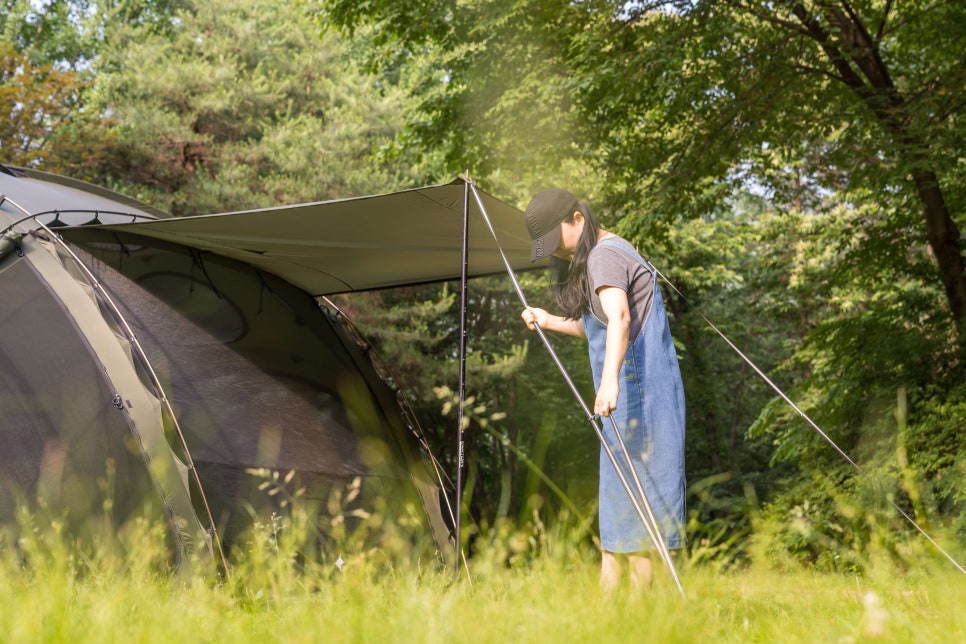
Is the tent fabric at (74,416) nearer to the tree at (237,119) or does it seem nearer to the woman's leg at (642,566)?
the woman's leg at (642,566)

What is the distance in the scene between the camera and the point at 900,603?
236 centimetres

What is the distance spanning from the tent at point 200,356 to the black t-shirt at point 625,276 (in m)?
1.09

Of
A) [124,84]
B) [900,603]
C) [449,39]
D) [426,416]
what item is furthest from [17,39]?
[900,603]

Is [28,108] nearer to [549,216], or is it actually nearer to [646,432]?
[549,216]

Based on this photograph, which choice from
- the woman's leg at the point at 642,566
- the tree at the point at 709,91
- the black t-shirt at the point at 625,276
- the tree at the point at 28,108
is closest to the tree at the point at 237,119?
the tree at the point at 28,108

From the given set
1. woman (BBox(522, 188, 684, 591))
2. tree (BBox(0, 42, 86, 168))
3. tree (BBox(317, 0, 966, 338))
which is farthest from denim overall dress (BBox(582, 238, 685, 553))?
tree (BBox(0, 42, 86, 168))

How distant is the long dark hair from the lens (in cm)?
282

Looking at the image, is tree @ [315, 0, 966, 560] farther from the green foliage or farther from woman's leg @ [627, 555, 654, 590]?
woman's leg @ [627, 555, 654, 590]

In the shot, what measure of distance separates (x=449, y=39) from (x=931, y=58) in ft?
11.9

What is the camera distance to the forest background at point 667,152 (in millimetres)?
6035

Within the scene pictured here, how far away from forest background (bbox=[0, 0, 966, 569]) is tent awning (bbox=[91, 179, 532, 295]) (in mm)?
959

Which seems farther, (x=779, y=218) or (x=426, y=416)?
(x=426, y=416)

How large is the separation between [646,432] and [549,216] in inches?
27.9

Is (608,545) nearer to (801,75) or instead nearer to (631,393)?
(631,393)
